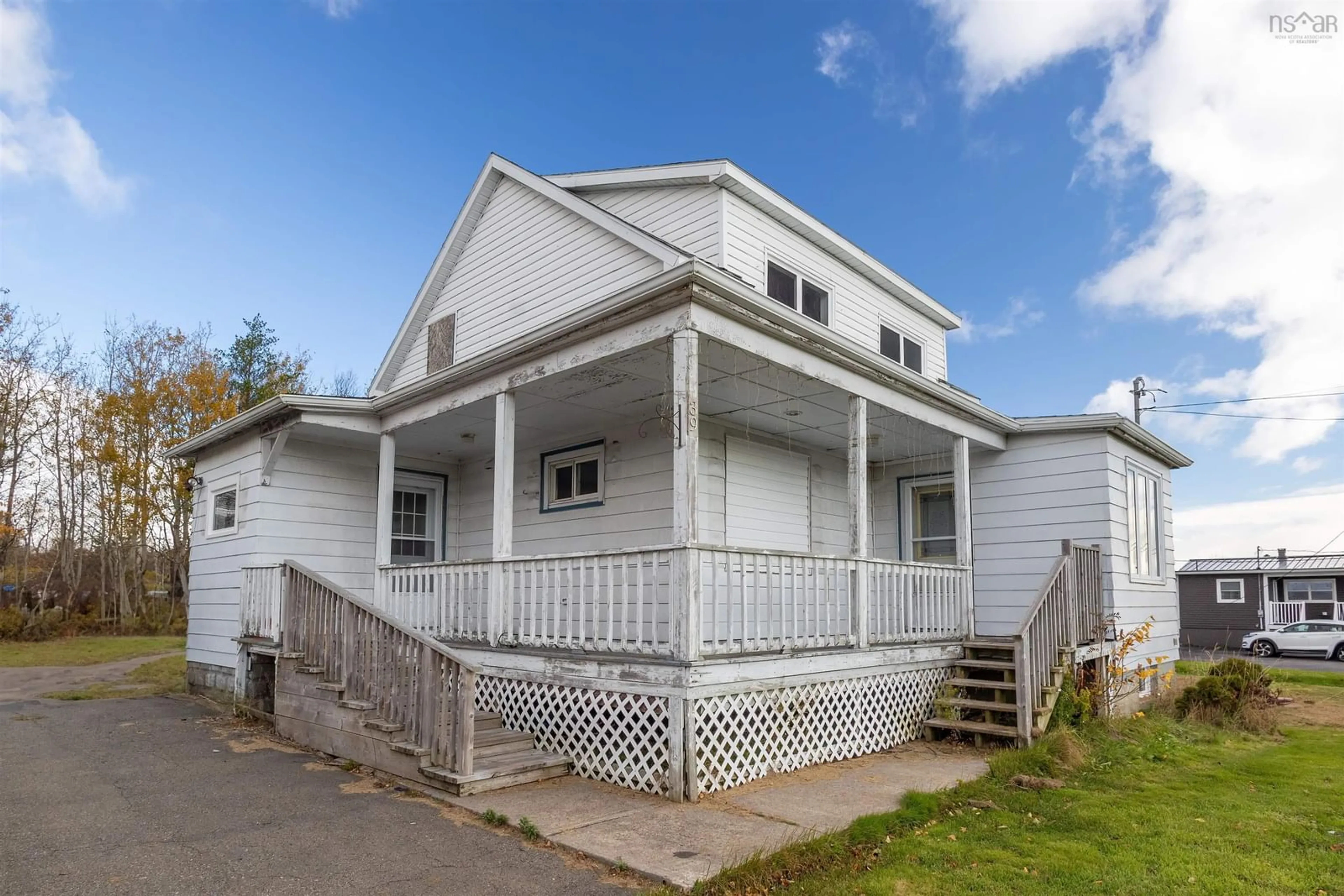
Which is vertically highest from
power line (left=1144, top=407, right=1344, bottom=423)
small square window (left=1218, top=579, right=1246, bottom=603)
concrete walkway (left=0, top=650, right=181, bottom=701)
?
power line (left=1144, top=407, right=1344, bottom=423)


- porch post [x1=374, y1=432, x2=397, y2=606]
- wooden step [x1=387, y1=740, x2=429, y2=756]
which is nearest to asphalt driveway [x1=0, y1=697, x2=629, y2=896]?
wooden step [x1=387, y1=740, x2=429, y2=756]

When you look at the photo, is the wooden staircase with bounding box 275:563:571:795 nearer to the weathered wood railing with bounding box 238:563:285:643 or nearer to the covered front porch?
the weathered wood railing with bounding box 238:563:285:643

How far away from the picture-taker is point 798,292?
1128 centimetres

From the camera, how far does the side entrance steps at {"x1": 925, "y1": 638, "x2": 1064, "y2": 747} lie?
8.16 m

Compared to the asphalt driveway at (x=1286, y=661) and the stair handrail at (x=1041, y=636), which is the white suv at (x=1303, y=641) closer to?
the asphalt driveway at (x=1286, y=661)

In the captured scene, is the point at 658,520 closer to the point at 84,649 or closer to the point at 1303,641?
the point at 84,649

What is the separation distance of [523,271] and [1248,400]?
2700cm

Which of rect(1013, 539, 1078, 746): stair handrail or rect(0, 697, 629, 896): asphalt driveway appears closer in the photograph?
rect(0, 697, 629, 896): asphalt driveway

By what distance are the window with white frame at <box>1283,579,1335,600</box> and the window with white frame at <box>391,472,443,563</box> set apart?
34679 millimetres

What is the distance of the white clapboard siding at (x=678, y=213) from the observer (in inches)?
400

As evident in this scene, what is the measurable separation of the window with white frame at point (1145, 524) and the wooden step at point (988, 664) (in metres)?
3.07

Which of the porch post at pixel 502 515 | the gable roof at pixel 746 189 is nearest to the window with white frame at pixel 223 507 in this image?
the porch post at pixel 502 515

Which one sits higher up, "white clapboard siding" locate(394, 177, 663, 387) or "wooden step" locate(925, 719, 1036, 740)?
"white clapboard siding" locate(394, 177, 663, 387)

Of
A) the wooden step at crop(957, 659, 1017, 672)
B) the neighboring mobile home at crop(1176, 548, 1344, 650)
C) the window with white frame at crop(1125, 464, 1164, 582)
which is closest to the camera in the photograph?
the wooden step at crop(957, 659, 1017, 672)
